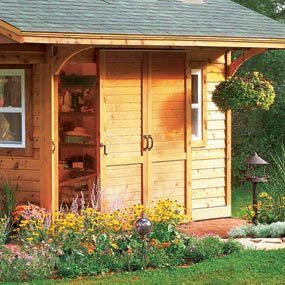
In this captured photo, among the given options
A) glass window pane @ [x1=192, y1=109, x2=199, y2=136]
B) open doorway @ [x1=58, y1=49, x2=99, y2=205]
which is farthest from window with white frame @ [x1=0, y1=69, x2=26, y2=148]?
glass window pane @ [x1=192, y1=109, x2=199, y2=136]

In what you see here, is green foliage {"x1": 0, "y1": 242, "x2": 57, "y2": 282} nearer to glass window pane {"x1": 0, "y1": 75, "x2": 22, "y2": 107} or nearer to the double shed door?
the double shed door

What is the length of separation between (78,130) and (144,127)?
0.89 metres

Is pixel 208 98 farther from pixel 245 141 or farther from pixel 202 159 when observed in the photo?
pixel 245 141

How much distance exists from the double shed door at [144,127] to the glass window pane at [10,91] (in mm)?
1064

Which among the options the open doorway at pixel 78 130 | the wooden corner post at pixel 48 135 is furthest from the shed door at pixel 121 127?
the wooden corner post at pixel 48 135

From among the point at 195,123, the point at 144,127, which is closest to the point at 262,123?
the point at 195,123

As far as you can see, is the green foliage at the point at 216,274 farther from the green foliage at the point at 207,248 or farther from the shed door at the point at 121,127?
the shed door at the point at 121,127

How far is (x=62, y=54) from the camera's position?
11414 millimetres

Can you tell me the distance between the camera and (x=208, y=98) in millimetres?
13812

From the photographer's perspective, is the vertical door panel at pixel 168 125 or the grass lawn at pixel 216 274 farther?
the vertical door panel at pixel 168 125

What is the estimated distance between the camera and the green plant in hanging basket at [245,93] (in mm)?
12984

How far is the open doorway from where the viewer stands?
40.9 feet

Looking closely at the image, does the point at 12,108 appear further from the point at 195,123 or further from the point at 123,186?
the point at 195,123

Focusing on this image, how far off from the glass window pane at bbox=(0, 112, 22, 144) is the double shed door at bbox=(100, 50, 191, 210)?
1066 mm
